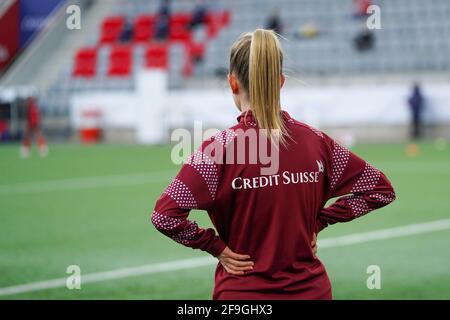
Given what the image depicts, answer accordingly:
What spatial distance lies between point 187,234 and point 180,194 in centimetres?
24

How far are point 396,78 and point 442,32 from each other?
9.28ft

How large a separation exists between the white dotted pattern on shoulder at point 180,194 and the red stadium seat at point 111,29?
31.3 metres

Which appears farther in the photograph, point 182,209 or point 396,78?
point 396,78

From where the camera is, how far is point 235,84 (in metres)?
3.87

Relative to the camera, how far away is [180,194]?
3.76m

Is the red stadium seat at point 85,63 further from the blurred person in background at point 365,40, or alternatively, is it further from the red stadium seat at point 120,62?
the blurred person in background at point 365,40

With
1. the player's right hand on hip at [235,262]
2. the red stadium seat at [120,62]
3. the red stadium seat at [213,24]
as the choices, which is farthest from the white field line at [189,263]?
the red stadium seat at [120,62]

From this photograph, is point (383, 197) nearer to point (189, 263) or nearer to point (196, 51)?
point (189, 263)

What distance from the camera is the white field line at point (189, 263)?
302 inches

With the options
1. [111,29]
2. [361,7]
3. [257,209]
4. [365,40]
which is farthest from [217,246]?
[111,29]
